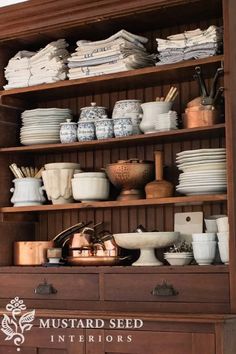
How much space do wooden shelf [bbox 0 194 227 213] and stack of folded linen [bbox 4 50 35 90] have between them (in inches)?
21.7

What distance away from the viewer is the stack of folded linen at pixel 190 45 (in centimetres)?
286

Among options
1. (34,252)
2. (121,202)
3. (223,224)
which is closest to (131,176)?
(121,202)

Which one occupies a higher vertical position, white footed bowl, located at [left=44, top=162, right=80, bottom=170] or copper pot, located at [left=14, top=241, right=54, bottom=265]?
white footed bowl, located at [left=44, top=162, right=80, bottom=170]

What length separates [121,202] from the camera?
2992 mm

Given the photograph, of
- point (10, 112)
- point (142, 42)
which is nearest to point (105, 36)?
point (142, 42)

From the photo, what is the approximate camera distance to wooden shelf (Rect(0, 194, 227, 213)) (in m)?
2.79

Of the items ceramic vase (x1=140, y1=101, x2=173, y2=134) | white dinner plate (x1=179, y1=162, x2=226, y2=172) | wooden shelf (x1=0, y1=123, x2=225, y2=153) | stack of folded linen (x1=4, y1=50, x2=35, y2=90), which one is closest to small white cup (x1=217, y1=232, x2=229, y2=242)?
white dinner plate (x1=179, y1=162, x2=226, y2=172)

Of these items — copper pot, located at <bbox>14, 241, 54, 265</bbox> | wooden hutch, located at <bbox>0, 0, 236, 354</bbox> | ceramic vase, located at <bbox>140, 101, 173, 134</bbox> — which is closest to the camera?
wooden hutch, located at <bbox>0, 0, 236, 354</bbox>

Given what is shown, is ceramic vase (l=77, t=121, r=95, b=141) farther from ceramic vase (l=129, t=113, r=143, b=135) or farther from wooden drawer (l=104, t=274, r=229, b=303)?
wooden drawer (l=104, t=274, r=229, b=303)

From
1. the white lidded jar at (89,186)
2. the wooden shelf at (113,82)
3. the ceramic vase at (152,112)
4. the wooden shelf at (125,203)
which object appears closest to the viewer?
the wooden shelf at (125,203)

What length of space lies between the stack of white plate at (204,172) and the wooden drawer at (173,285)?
0.34m

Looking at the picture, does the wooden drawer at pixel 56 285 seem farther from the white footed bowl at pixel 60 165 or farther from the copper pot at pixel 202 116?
the copper pot at pixel 202 116

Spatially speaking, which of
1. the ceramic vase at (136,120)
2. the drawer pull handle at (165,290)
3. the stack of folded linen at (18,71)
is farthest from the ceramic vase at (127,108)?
the drawer pull handle at (165,290)

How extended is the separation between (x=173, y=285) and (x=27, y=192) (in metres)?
0.84
